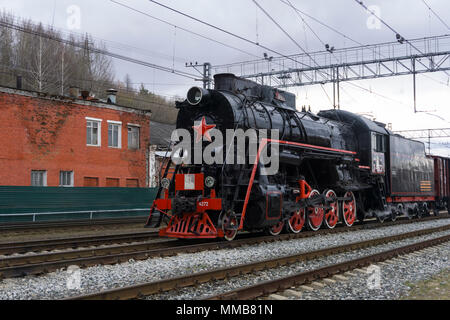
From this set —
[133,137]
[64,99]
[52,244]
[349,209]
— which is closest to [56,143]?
[64,99]

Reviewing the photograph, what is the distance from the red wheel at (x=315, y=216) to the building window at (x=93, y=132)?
42.6 feet

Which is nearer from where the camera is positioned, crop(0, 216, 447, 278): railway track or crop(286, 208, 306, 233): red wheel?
crop(0, 216, 447, 278): railway track

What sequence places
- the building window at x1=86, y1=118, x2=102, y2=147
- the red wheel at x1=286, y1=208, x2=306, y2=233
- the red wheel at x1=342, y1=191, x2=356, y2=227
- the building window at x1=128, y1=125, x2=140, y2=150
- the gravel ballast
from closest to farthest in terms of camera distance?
the gravel ballast, the red wheel at x1=286, y1=208, x2=306, y2=233, the red wheel at x1=342, y1=191, x2=356, y2=227, the building window at x1=86, y1=118, x2=102, y2=147, the building window at x1=128, y1=125, x2=140, y2=150

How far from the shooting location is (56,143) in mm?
20281

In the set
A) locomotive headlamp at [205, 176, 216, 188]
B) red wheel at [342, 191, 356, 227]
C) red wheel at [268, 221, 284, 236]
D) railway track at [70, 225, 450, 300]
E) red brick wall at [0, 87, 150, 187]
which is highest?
red brick wall at [0, 87, 150, 187]

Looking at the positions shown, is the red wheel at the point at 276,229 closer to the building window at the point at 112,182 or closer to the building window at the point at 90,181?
the building window at the point at 90,181

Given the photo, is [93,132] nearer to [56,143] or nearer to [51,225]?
[56,143]

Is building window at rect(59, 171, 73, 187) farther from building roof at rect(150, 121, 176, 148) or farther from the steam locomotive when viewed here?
the steam locomotive

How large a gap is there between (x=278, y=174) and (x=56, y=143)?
12784mm

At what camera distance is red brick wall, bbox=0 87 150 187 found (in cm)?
1861

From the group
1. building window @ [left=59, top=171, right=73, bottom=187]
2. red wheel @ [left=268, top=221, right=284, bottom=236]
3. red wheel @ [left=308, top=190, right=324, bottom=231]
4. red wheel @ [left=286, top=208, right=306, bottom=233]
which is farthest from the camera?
building window @ [left=59, top=171, right=73, bottom=187]

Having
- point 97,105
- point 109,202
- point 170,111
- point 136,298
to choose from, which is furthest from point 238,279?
point 170,111

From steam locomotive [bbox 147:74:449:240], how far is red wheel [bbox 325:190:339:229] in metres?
0.03

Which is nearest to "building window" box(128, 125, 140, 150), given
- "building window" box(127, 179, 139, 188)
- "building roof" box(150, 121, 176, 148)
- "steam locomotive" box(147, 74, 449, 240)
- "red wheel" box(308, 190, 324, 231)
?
"building window" box(127, 179, 139, 188)
